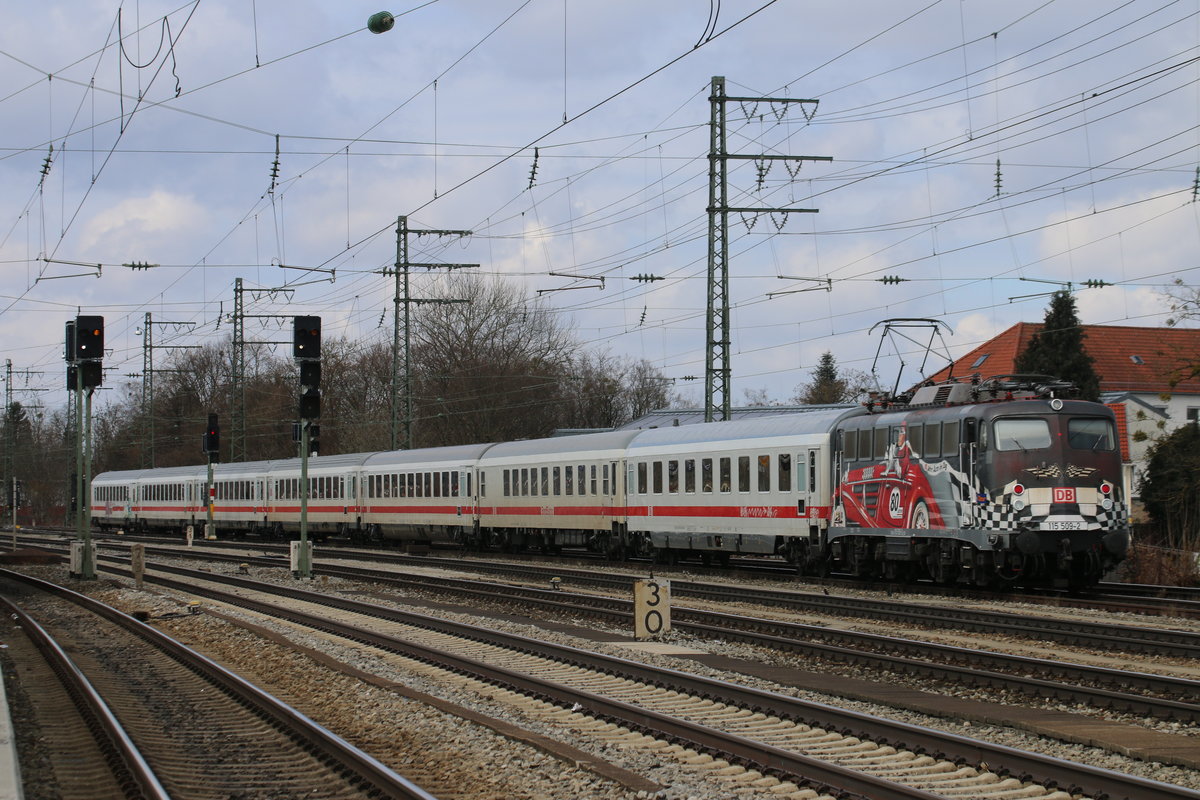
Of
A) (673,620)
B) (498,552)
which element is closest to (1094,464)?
(673,620)

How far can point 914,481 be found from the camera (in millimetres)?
22750

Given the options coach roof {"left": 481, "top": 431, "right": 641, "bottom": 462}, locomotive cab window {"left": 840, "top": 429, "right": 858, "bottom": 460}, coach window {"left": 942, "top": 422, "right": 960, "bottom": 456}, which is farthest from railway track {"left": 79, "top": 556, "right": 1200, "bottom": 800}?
coach roof {"left": 481, "top": 431, "right": 641, "bottom": 462}

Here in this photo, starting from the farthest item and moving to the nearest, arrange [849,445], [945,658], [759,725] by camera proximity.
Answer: [849,445], [945,658], [759,725]

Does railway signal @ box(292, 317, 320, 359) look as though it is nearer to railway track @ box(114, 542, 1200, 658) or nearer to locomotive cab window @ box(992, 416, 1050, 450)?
railway track @ box(114, 542, 1200, 658)

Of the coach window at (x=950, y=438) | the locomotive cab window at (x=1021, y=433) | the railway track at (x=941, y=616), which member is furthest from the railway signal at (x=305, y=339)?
the locomotive cab window at (x=1021, y=433)

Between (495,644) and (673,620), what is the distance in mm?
3121

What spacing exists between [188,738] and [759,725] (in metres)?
4.99

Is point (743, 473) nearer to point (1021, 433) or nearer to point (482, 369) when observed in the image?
point (1021, 433)

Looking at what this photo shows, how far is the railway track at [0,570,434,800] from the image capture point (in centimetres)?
936

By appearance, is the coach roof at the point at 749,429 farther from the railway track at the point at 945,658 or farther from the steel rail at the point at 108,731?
the steel rail at the point at 108,731

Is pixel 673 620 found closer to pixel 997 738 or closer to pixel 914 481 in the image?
pixel 914 481

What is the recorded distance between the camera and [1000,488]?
2084 cm

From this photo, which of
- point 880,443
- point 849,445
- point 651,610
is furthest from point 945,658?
point 849,445

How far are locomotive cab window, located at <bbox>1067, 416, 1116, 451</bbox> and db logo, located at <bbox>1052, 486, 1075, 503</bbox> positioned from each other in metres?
0.74
